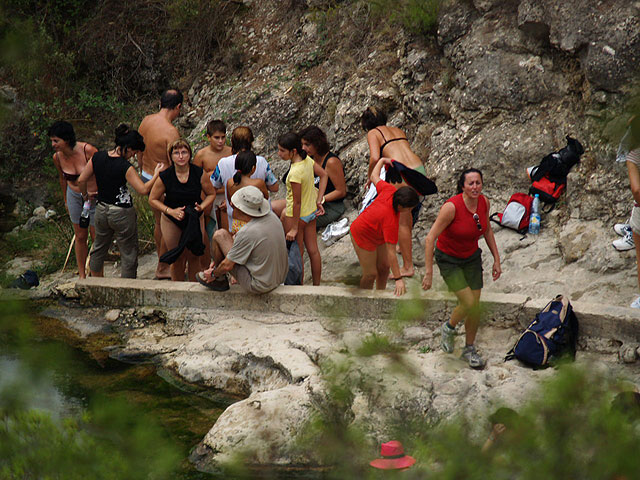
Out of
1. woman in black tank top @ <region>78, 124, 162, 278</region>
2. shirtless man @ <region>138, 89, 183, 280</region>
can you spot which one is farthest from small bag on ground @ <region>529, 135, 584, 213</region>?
woman in black tank top @ <region>78, 124, 162, 278</region>

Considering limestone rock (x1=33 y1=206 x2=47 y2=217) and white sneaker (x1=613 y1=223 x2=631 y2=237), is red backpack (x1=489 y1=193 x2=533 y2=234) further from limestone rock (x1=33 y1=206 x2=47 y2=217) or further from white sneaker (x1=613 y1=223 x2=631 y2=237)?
limestone rock (x1=33 y1=206 x2=47 y2=217)

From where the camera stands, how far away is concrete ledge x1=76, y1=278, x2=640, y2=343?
19.2ft

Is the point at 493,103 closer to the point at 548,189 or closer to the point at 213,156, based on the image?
the point at 548,189

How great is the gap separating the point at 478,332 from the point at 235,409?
213cm

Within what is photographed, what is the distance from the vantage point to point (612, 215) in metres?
7.81

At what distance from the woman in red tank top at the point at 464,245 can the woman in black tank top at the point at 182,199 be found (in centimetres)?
251

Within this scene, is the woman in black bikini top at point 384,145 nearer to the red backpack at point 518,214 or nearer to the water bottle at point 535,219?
the red backpack at point 518,214

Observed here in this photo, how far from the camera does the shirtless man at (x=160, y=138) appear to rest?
776cm

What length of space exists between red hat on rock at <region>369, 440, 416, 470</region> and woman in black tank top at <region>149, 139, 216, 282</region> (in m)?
3.59

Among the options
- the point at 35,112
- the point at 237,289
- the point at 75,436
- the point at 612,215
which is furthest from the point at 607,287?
the point at 35,112

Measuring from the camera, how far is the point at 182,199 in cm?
727

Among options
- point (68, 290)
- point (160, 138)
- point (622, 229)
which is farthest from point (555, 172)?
point (68, 290)

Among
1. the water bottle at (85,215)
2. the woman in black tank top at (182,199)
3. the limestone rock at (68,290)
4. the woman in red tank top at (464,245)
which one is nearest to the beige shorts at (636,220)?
the woman in red tank top at (464,245)

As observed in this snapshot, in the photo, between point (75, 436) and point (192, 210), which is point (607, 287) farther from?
point (75, 436)
